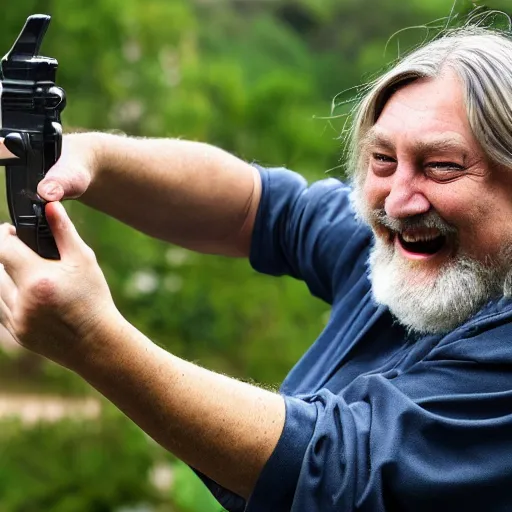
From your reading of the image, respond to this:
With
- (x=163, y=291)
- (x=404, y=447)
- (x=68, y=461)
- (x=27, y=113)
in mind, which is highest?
(x=27, y=113)

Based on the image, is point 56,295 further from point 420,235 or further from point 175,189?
point 175,189

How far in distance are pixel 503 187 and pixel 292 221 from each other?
0.67 meters

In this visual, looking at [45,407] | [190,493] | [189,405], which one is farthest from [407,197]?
[45,407]

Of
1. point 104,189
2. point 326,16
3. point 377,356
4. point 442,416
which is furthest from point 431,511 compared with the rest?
point 326,16

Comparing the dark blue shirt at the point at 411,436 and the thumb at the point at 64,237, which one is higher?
the thumb at the point at 64,237

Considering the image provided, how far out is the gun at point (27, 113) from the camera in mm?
1501

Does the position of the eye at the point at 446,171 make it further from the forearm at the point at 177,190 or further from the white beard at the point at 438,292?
the forearm at the point at 177,190

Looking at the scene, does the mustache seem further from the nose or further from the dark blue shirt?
the dark blue shirt

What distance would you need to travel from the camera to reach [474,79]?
173 cm

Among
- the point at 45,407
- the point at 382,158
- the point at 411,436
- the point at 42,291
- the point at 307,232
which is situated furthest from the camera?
the point at 45,407

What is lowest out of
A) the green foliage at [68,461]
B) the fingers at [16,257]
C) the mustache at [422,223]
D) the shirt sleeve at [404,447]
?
the green foliage at [68,461]

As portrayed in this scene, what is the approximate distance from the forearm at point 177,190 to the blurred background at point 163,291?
2884 millimetres

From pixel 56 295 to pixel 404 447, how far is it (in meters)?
0.62

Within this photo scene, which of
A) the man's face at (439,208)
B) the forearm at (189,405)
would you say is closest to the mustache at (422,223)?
the man's face at (439,208)
